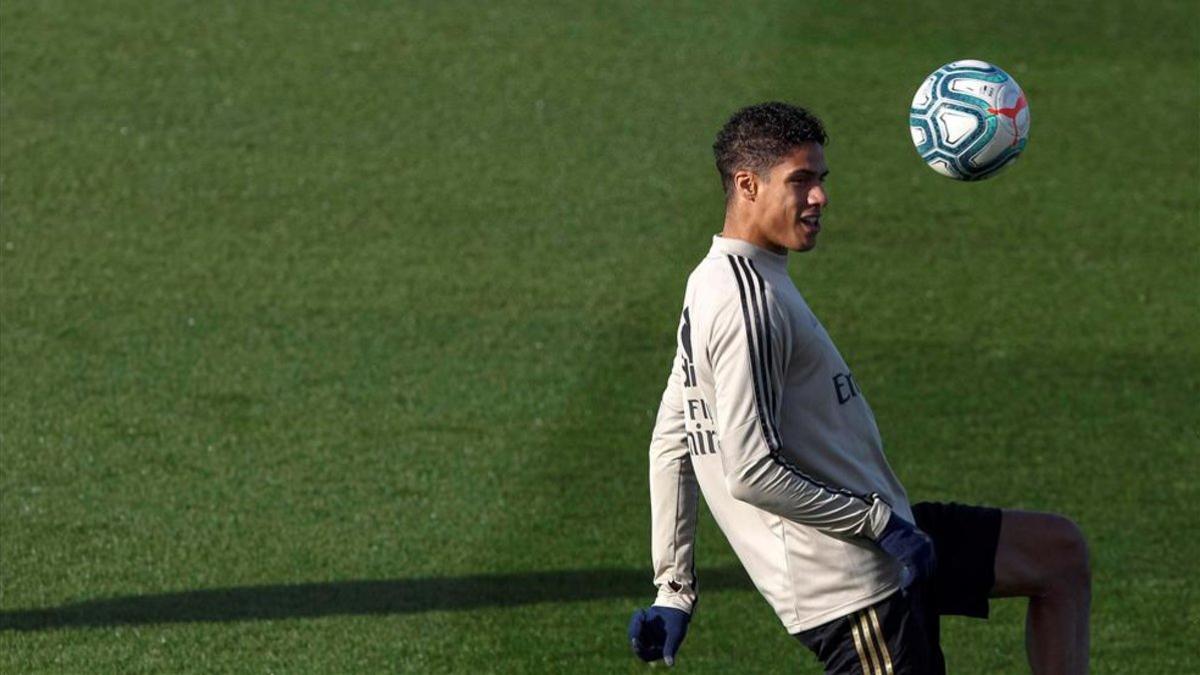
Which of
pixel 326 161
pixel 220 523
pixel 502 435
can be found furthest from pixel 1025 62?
pixel 220 523

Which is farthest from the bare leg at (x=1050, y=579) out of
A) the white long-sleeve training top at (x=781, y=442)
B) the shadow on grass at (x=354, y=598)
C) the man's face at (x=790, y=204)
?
the shadow on grass at (x=354, y=598)

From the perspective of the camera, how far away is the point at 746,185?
16.3 feet

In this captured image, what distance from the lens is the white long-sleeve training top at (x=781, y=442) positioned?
4.70 m

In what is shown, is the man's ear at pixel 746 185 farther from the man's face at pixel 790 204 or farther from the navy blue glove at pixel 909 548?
the navy blue glove at pixel 909 548

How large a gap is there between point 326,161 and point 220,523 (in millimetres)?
5206

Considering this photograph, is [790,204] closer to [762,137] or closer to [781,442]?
[762,137]

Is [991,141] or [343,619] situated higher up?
[991,141]

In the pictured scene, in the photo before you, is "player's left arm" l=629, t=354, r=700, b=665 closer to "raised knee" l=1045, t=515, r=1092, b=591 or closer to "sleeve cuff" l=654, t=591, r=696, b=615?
"sleeve cuff" l=654, t=591, r=696, b=615

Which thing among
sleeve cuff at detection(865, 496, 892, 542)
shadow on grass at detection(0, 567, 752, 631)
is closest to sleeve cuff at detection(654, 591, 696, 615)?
sleeve cuff at detection(865, 496, 892, 542)

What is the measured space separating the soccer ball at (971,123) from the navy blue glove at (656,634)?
193cm

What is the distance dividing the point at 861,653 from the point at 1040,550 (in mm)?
674

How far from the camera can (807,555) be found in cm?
487

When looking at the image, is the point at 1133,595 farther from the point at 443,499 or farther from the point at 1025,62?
the point at 1025,62

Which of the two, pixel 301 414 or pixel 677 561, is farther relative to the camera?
pixel 301 414
